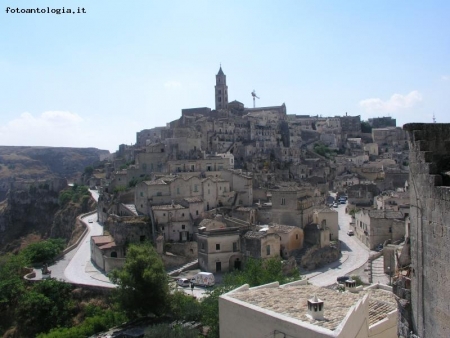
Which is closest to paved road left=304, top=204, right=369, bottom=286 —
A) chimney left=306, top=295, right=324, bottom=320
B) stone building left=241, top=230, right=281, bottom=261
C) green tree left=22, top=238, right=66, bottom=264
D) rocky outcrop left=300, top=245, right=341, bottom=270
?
rocky outcrop left=300, top=245, right=341, bottom=270

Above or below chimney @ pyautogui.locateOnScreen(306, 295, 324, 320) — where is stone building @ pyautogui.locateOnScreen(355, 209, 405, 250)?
below

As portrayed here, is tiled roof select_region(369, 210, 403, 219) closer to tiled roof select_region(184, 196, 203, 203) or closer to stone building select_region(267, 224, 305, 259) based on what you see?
stone building select_region(267, 224, 305, 259)

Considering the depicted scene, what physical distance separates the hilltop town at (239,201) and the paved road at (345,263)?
883 millimetres

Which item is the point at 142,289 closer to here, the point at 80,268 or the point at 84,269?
the point at 84,269

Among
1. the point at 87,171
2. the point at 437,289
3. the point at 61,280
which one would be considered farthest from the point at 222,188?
the point at 87,171

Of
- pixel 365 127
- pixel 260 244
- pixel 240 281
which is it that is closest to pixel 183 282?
pixel 260 244

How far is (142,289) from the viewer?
99.2ft

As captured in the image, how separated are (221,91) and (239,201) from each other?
2343 inches

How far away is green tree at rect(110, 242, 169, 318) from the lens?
30.1 metres

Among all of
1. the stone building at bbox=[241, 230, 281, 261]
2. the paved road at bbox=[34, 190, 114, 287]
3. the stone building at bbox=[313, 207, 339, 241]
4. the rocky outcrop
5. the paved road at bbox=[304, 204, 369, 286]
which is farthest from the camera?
the stone building at bbox=[313, 207, 339, 241]

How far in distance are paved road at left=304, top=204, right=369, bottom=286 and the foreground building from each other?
61.4 feet

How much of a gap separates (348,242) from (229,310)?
111 feet

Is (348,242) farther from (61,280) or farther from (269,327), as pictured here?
(269,327)

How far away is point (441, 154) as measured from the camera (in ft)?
37.6
